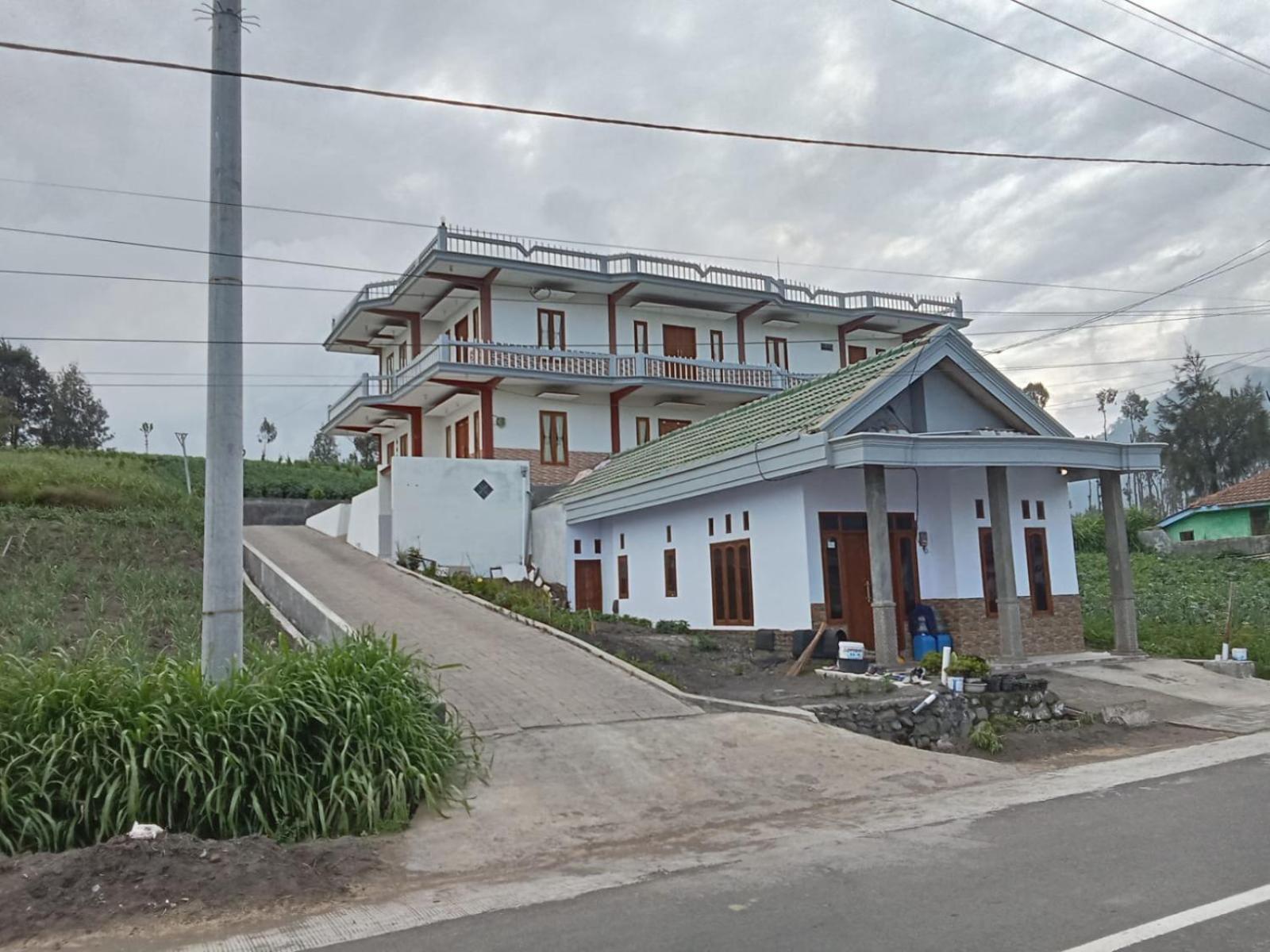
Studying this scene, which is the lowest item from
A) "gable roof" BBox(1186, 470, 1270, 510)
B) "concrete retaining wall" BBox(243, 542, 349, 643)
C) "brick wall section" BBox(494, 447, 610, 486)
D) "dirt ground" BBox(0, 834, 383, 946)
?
"dirt ground" BBox(0, 834, 383, 946)

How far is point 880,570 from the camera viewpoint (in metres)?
14.7

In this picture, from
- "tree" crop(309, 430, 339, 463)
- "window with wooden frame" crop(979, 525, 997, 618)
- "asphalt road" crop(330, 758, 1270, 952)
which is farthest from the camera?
"tree" crop(309, 430, 339, 463)

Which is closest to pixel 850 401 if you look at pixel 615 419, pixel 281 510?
pixel 615 419

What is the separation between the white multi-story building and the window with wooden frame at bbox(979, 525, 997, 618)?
1443 centimetres

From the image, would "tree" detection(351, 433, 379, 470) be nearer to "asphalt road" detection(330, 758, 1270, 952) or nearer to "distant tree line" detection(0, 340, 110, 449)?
"distant tree line" detection(0, 340, 110, 449)

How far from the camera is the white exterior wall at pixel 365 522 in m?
25.3

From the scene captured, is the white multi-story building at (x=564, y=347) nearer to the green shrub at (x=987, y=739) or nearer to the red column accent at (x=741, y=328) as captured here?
the red column accent at (x=741, y=328)

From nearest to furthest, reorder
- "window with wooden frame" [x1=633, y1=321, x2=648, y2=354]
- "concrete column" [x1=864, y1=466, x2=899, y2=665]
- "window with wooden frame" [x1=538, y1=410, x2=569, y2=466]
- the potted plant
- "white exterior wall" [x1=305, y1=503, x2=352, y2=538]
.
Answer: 1. the potted plant
2. "concrete column" [x1=864, y1=466, x2=899, y2=665]
3. "white exterior wall" [x1=305, y1=503, x2=352, y2=538]
4. "window with wooden frame" [x1=538, y1=410, x2=569, y2=466]
5. "window with wooden frame" [x1=633, y1=321, x2=648, y2=354]

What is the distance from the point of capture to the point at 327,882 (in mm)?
6727

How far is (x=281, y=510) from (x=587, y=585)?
19.6 metres

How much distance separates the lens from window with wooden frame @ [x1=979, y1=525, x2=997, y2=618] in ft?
57.8

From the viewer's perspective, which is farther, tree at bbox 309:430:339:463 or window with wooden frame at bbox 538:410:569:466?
tree at bbox 309:430:339:463

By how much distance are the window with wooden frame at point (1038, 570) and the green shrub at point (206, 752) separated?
12590 millimetres

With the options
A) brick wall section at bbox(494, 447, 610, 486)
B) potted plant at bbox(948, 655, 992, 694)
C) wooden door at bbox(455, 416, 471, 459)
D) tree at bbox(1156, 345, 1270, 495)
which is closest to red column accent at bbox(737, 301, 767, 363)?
brick wall section at bbox(494, 447, 610, 486)
